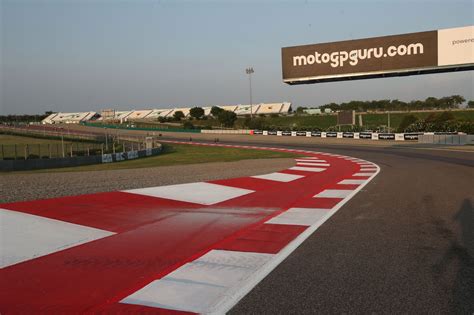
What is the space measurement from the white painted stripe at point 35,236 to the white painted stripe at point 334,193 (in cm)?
518

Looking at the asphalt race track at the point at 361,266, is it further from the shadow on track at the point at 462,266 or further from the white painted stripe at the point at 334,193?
the white painted stripe at the point at 334,193

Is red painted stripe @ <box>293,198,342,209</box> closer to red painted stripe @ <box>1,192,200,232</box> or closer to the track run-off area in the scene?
the track run-off area

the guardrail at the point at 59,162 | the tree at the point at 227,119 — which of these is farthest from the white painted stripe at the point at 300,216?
the tree at the point at 227,119

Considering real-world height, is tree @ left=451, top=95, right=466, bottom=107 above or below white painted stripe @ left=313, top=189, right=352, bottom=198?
above

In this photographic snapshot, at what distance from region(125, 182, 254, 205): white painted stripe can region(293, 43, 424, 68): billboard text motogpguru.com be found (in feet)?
60.0

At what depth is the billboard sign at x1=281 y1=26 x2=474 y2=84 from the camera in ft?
78.3

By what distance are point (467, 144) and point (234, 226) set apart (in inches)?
1318

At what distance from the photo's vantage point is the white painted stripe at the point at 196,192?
360 inches

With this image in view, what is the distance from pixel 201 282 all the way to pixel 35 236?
10.6 feet

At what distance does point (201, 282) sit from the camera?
3918 mm

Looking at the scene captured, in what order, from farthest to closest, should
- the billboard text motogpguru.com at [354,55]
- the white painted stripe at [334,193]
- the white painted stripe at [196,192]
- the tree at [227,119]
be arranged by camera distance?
the tree at [227,119] < the billboard text motogpguru.com at [354,55] < the white painted stripe at [334,193] < the white painted stripe at [196,192]

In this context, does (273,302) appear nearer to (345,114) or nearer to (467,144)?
(467,144)

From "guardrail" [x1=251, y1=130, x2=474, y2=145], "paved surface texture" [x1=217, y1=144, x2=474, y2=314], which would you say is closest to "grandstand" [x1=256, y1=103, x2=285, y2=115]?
"guardrail" [x1=251, y1=130, x2=474, y2=145]

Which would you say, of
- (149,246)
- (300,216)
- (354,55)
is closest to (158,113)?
(354,55)
